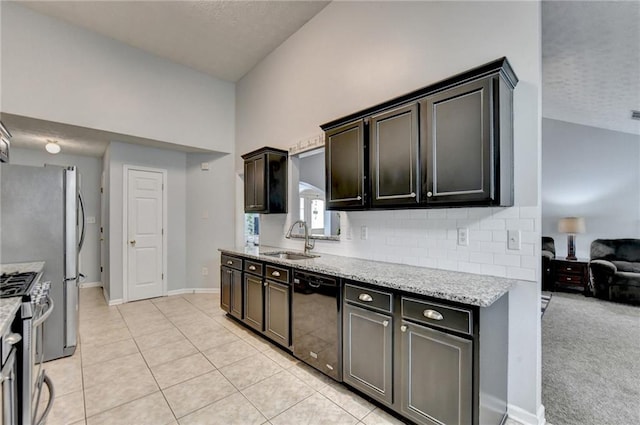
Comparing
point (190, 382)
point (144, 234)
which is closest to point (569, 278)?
point (190, 382)

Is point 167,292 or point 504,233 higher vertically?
point 504,233

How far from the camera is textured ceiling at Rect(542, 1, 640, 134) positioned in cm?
254

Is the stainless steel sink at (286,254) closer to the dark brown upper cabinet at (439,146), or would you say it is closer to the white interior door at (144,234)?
the dark brown upper cabinet at (439,146)

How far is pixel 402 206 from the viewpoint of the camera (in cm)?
222

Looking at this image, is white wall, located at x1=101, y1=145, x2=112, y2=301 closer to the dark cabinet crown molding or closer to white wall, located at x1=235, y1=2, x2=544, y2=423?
white wall, located at x1=235, y1=2, x2=544, y2=423

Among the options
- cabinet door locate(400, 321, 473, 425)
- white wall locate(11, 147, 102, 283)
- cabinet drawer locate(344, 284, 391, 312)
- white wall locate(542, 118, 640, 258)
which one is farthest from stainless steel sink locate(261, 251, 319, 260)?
white wall locate(542, 118, 640, 258)

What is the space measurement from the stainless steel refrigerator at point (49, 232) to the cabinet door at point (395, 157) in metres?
2.92

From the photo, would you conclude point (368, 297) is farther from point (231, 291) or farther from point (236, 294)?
point (231, 291)

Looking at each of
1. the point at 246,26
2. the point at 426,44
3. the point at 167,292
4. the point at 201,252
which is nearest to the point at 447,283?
the point at 426,44

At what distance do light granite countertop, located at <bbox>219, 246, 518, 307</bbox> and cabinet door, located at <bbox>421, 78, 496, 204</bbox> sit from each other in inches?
20.7

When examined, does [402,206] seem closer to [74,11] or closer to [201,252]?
[201,252]

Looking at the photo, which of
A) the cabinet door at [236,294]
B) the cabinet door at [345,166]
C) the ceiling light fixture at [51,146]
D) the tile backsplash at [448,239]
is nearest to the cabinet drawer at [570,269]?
the tile backsplash at [448,239]

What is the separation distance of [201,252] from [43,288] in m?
3.25

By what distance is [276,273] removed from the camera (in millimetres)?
2832
